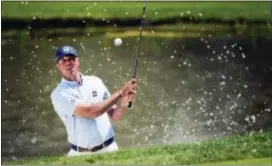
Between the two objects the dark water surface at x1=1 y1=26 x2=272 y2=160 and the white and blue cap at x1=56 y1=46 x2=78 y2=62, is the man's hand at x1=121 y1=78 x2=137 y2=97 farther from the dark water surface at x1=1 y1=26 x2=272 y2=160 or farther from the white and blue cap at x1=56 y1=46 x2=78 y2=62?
the white and blue cap at x1=56 y1=46 x2=78 y2=62

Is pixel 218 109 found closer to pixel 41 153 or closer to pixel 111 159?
pixel 111 159

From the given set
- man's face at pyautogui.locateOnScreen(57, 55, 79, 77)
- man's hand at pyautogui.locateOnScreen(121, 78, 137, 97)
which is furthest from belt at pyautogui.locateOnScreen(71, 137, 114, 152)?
man's face at pyautogui.locateOnScreen(57, 55, 79, 77)

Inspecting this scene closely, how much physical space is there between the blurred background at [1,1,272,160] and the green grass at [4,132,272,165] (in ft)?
0.19

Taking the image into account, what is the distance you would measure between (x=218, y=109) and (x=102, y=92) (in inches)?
33.0

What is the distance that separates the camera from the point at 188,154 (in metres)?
5.95

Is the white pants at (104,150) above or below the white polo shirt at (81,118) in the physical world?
below

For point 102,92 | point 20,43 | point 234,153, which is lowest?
point 234,153

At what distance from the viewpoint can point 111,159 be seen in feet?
19.4

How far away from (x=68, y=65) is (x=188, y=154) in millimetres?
1046

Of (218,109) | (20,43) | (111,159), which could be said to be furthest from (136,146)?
(20,43)

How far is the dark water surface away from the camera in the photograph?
5969 mm

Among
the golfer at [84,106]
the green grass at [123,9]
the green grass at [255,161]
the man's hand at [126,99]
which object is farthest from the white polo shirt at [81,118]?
the green grass at [255,161]

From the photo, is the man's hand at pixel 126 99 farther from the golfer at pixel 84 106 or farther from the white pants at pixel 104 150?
the white pants at pixel 104 150

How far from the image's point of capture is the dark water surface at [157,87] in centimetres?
597
